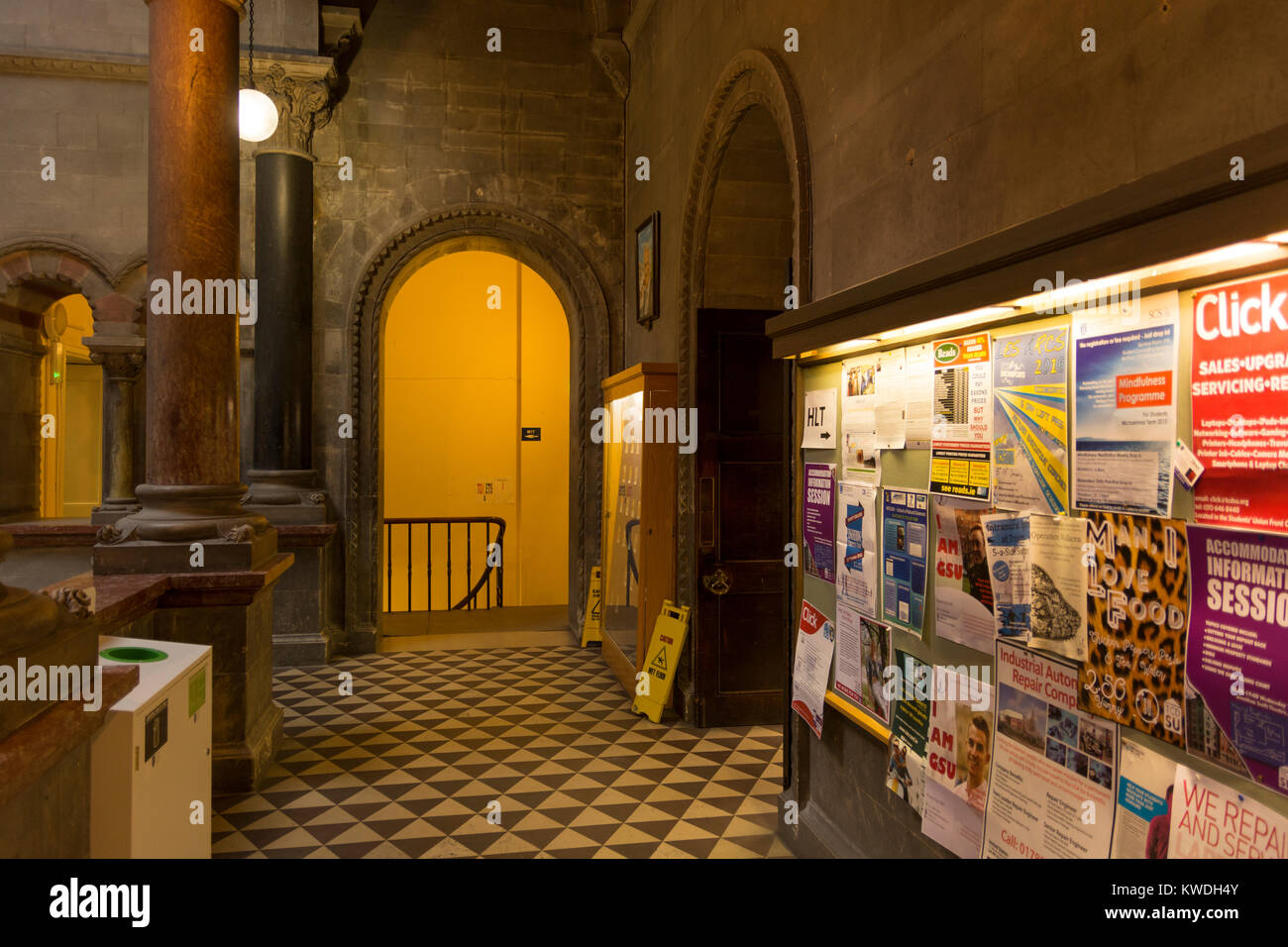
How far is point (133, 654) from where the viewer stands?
9.84ft

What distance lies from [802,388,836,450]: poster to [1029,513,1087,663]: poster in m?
1.28

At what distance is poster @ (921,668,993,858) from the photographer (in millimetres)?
2383

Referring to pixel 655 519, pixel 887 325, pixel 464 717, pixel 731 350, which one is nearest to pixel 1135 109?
pixel 887 325

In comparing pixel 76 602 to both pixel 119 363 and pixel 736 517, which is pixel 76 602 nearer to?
pixel 736 517

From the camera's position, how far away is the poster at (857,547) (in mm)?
3076

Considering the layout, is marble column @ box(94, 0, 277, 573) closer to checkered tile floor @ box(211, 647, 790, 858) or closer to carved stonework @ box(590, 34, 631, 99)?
checkered tile floor @ box(211, 647, 790, 858)

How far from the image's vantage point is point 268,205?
7758mm

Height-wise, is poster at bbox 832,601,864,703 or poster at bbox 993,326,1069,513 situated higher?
poster at bbox 993,326,1069,513

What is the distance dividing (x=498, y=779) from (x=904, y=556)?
2.88m

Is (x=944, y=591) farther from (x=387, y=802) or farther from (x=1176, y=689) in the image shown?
(x=387, y=802)

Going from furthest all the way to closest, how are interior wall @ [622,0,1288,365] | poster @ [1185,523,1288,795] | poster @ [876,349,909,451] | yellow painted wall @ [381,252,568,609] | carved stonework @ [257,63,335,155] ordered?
yellow painted wall @ [381,252,568,609]
carved stonework @ [257,63,335,155]
poster @ [876,349,909,451]
interior wall @ [622,0,1288,365]
poster @ [1185,523,1288,795]

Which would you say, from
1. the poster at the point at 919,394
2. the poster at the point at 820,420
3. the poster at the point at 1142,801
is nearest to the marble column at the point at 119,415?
the poster at the point at 820,420

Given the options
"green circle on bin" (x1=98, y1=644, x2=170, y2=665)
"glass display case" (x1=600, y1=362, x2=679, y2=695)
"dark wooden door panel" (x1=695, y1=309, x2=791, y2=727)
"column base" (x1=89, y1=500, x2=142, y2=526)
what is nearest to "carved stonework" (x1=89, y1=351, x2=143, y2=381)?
"column base" (x1=89, y1=500, x2=142, y2=526)

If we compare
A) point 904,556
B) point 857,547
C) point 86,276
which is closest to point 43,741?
point 904,556
